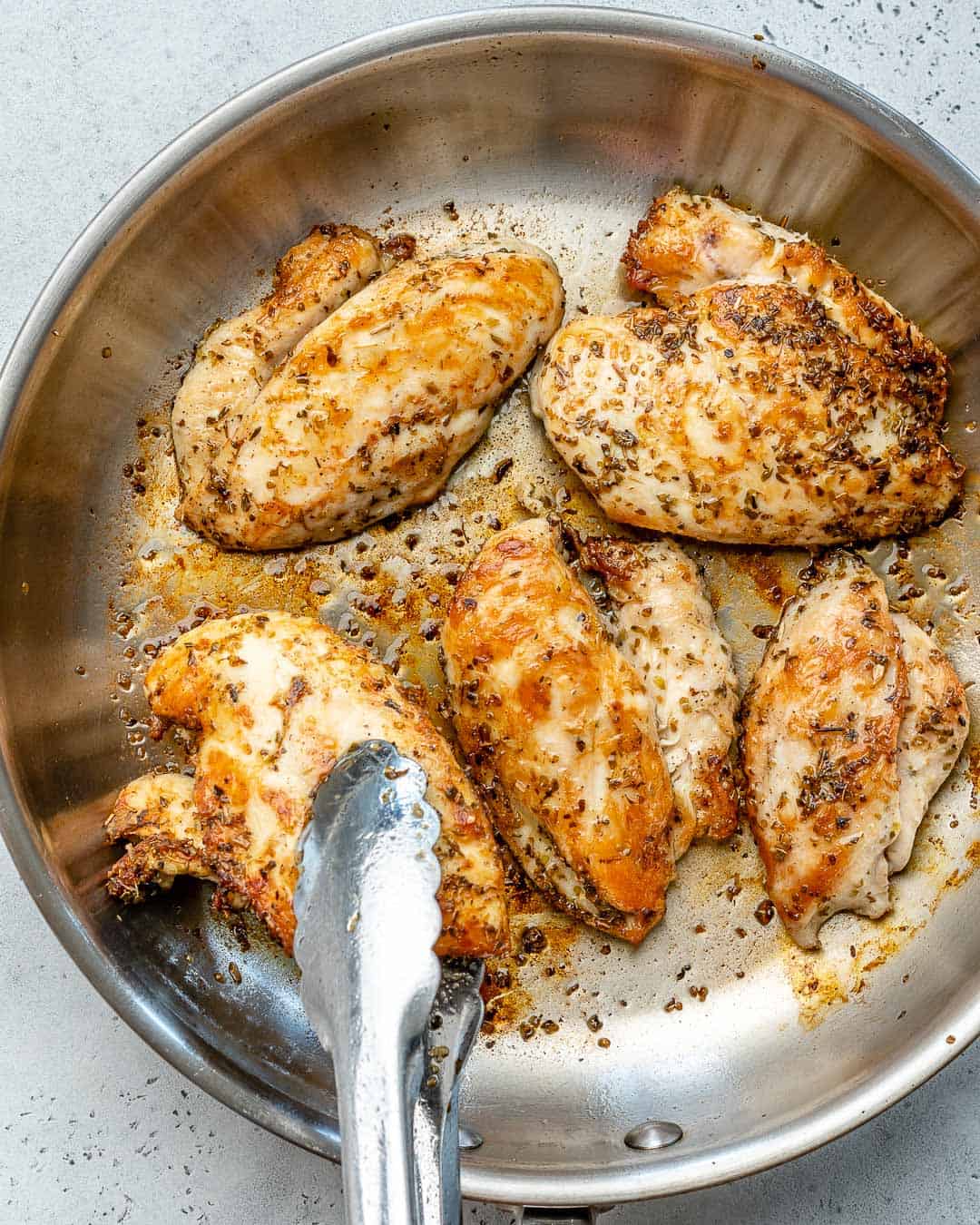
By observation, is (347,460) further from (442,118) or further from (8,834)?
(8,834)

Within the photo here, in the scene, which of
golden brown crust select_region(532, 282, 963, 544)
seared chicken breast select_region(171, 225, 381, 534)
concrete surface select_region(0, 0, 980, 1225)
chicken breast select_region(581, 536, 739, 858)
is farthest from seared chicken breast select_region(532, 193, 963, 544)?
concrete surface select_region(0, 0, 980, 1225)

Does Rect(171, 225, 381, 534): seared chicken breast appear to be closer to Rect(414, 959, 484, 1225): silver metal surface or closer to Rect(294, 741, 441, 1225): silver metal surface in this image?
Rect(294, 741, 441, 1225): silver metal surface

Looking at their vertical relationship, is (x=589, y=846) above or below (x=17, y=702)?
below

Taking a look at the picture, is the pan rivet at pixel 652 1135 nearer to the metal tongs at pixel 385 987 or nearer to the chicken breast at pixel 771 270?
the metal tongs at pixel 385 987

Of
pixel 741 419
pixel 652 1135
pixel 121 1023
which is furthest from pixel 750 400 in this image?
pixel 121 1023

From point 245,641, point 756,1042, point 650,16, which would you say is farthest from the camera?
point 756,1042

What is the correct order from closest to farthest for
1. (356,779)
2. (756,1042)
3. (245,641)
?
(356,779)
(245,641)
(756,1042)

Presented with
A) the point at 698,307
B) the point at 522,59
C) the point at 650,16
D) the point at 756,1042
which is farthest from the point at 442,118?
the point at 756,1042
